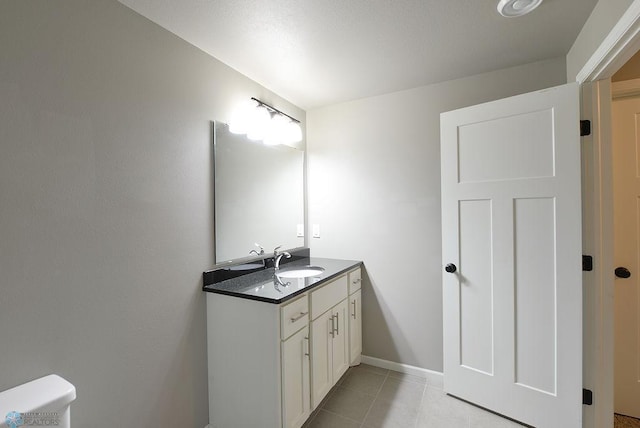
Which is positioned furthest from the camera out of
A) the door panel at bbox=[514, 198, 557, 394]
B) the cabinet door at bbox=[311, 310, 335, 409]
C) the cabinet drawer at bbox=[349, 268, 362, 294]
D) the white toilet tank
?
the cabinet drawer at bbox=[349, 268, 362, 294]

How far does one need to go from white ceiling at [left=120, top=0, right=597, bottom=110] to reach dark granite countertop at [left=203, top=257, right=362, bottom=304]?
141 cm

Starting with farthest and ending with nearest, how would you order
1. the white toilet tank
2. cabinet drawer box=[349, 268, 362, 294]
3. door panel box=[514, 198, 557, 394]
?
cabinet drawer box=[349, 268, 362, 294] → door panel box=[514, 198, 557, 394] → the white toilet tank

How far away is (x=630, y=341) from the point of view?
171 centimetres

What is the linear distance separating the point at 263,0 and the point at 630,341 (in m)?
2.83

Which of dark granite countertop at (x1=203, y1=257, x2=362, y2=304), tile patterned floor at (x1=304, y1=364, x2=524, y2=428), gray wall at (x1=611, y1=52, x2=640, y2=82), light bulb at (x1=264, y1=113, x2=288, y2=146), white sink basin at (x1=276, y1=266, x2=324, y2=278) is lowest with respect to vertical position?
tile patterned floor at (x1=304, y1=364, x2=524, y2=428)

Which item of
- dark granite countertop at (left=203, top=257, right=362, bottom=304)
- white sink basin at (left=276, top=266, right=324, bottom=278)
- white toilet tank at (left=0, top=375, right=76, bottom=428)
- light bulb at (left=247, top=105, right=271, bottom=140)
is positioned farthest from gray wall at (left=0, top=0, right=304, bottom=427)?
white sink basin at (left=276, top=266, right=324, bottom=278)

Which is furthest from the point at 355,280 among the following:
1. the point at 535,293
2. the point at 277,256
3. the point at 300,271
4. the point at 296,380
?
the point at 535,293

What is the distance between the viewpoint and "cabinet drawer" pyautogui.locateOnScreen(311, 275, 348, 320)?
5.68 ft

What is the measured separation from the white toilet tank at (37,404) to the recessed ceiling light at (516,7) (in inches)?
91.9

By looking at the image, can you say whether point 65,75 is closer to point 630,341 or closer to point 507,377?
point 507,377

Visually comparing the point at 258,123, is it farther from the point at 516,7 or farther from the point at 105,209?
the point at 516,7

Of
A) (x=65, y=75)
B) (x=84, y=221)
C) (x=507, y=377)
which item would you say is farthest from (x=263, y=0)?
(x=507, y=377)

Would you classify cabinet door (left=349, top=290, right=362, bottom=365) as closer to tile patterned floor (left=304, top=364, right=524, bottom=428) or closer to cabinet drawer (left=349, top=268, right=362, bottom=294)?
cabinet drawer (left=349, top=268, right=362, bottom=294)

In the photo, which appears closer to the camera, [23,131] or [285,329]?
[23,131]
